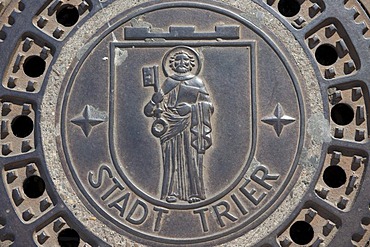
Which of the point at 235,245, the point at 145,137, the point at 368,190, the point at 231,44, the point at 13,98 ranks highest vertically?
the point at 231,44

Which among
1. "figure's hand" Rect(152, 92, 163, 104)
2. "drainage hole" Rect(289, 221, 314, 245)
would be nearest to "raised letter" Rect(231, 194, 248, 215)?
"drainage hole" Rect(289, 221, 314, 245)

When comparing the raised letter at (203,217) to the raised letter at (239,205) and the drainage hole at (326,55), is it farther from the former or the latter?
the drainage hole at (326,55)

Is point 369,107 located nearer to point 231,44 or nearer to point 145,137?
point 231,44

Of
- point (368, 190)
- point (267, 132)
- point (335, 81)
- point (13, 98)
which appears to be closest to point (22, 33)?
point (13, 98)

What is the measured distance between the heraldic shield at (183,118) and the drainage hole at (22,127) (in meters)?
0.30

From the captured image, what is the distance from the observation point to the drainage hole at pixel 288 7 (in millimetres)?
2216

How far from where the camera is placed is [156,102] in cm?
212

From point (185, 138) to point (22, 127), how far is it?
568mm

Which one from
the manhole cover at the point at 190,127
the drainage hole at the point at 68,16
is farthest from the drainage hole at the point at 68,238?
the drainage hole at the point at 68,16

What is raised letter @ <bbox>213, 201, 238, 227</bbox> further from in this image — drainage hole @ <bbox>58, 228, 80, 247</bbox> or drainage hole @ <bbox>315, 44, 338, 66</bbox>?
drainage hole @ <bbox>315, 44, 338, 66</bbox>

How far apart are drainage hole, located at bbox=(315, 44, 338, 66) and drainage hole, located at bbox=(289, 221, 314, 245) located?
0.55 meters

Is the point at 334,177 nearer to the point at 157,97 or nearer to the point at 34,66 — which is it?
the point at 157,97

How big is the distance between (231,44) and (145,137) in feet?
1.38

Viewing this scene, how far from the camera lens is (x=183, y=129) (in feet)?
6.91
